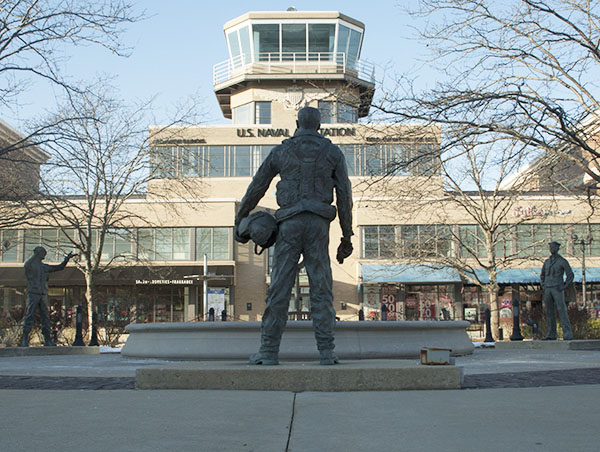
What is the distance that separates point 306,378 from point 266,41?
143 feet

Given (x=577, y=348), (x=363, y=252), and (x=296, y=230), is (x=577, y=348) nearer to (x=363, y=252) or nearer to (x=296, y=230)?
(x=296, y=230)

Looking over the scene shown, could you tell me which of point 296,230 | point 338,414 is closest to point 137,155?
point 296,230

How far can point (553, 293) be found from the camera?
Answer: 14523 millimetres

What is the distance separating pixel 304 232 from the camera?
6.01 meters

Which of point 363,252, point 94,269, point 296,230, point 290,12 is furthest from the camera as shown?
point 290,12

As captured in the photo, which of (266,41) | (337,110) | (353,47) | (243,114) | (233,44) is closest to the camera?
(337,110)

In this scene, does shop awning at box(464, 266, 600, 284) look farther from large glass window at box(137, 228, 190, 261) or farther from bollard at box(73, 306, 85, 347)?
bollard at box(73, 306, 85, 347)

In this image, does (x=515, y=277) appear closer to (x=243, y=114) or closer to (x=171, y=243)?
(x=171, y=243)

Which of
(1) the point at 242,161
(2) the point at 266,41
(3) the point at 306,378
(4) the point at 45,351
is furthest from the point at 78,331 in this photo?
(2) the point at 266,41

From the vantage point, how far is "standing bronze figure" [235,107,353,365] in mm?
5973

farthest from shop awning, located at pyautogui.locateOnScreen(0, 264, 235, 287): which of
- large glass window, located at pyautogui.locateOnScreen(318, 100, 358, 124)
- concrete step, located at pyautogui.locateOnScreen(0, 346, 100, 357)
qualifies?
large glass window, located at pyautogui.locateOnScreen(318, 100, 358, 124)

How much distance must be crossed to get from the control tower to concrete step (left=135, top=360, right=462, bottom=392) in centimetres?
3983

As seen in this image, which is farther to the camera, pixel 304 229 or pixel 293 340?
pixel 293 340

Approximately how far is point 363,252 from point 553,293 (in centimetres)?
2770
